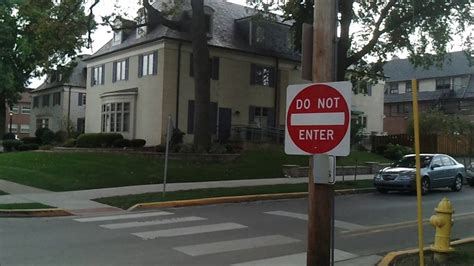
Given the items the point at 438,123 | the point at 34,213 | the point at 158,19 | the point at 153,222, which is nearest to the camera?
the point at 153,222

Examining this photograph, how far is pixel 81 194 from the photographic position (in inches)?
639

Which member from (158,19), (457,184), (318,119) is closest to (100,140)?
(158,19)

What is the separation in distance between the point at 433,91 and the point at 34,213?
5673cm

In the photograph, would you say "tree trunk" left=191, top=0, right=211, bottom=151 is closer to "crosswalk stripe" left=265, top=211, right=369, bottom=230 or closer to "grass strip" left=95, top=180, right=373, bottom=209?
"grass strip" left=95, top=180, right=373, bottom=209

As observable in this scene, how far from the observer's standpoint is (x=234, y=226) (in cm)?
1133

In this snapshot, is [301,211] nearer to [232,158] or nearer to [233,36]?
[232,158]

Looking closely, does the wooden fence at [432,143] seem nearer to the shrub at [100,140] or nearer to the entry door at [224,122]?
the entry door at [224,122]

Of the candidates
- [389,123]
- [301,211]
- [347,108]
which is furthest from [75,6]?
[389,123]

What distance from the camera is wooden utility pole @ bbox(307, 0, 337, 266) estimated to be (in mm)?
6523

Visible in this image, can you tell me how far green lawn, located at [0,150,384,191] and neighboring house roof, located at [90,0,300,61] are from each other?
924 centimetres

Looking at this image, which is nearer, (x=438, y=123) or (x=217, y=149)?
(x=217, y=149)

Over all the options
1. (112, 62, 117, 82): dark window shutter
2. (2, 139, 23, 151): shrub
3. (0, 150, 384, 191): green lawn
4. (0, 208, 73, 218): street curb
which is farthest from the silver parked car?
(2, 139, 23, 151): shrub

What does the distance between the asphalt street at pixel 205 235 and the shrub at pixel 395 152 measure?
2029 cm

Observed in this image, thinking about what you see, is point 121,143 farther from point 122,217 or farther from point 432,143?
point 432,143
